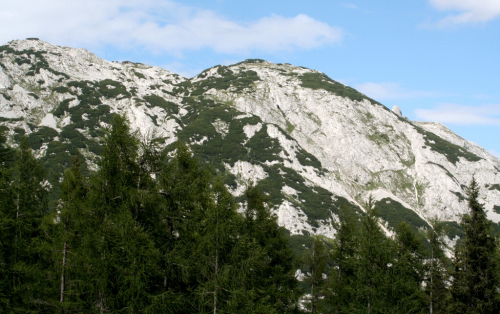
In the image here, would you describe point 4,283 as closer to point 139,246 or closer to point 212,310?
point 139,246

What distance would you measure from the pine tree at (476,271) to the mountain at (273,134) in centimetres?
7318

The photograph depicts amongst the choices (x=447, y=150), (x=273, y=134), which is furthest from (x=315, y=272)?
(x=447, y=150)

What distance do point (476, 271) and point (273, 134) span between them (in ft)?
400

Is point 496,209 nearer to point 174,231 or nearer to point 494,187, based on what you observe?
point 494,187

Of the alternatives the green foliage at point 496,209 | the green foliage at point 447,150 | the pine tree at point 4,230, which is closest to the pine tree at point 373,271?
the pine tree at point 4,230

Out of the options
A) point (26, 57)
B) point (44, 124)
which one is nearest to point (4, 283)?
point (44, 124)

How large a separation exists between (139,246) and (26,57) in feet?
575

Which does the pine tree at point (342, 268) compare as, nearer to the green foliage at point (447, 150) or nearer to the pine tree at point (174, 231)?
the pine tree at point (174, 231)

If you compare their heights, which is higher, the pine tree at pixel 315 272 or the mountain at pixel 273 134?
the mountain at pixel 273 134

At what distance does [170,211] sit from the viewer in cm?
1404

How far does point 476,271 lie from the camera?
23.0 meters

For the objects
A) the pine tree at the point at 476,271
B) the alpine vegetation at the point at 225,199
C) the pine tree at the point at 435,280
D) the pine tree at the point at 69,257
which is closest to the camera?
the pine tree at the point at 69,257

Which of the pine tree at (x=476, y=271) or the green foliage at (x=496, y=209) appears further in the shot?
the green foliage at (x=496, y=209)

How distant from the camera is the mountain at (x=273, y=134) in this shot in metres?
114
